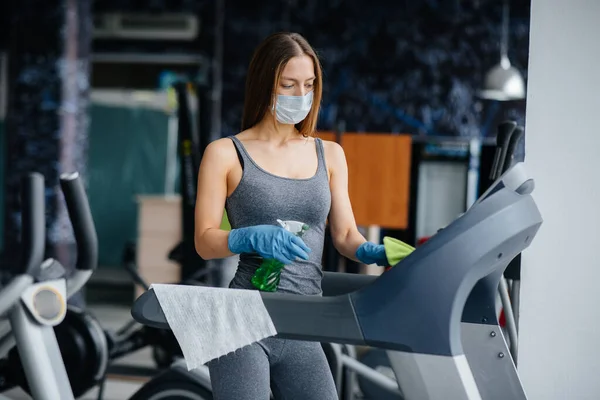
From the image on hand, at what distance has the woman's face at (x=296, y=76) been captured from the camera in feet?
5.65

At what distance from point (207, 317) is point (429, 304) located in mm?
397

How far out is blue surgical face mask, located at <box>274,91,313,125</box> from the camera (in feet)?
5.72

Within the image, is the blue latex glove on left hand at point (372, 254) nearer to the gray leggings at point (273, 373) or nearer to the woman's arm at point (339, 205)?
the woman's arm at point (339, 205)

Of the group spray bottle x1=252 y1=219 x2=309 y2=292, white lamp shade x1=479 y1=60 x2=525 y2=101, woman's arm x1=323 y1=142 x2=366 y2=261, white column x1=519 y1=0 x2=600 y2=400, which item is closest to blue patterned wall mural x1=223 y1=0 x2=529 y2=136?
white lamp shade x1=479 y1=60 x2=525 y2=101

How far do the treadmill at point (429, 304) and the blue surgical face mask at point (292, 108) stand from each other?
415mm

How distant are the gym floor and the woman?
2.17 meters

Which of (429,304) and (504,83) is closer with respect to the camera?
(429,304)

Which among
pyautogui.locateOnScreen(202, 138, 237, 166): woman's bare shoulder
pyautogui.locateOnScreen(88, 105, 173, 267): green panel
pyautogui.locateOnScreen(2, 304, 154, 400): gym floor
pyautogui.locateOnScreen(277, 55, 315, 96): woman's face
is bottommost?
pyautogui.locateOnScreen(2, 304, 154, 400): gym floor

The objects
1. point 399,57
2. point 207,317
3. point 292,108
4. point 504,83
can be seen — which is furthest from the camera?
point 399,57

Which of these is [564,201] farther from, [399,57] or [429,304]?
[399,57]

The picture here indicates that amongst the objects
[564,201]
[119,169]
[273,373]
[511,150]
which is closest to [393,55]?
[119,169]

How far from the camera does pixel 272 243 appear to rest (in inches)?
61.1

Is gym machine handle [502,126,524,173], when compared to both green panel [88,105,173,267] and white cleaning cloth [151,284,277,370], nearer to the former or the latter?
white cleaning cloth [151,284,277,370]

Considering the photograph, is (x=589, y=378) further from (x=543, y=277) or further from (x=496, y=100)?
(x=496, y=100)
